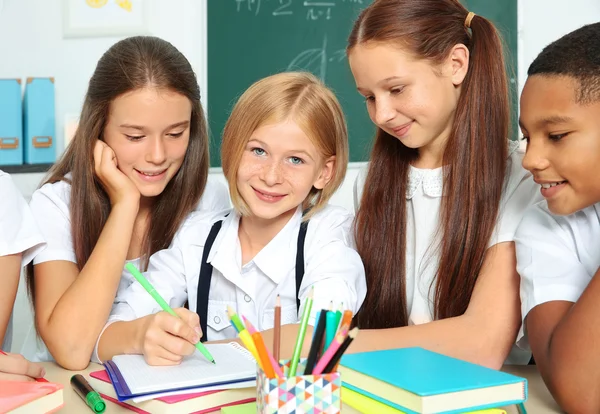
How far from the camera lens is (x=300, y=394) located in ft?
2.37

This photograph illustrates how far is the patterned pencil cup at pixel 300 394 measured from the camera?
72 centimetres

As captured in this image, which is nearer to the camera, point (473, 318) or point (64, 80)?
point (473, 318)

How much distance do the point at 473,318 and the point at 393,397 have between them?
470 millimetres

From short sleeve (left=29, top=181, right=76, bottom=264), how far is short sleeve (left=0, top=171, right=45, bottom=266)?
57mm

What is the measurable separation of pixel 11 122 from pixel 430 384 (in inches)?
101

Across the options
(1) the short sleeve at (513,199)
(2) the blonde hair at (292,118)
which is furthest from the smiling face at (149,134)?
(1) the short sleeve at (513,199)

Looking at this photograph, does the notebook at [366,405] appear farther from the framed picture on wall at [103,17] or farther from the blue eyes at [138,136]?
the framed picture on wall at [103,17]

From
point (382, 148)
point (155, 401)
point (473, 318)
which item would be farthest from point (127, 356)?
point (382, 148)

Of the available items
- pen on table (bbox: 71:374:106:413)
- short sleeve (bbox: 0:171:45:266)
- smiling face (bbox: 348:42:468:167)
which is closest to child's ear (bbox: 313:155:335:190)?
smiling face (bbox: 348:42:468:167)

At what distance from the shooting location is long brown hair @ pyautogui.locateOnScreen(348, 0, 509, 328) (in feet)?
4.60

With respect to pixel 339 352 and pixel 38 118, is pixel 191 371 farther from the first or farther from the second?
pixel 38 118

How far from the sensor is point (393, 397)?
2.77 feet

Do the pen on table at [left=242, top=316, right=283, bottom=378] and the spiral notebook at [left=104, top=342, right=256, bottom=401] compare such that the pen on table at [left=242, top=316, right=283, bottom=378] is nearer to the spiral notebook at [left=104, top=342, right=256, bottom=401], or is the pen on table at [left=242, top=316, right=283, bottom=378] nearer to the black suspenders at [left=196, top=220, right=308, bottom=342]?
the spiral notebook at [left=104, top=342, right=256, bottom=401]

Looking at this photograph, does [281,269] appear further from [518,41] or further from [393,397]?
[518,41]
